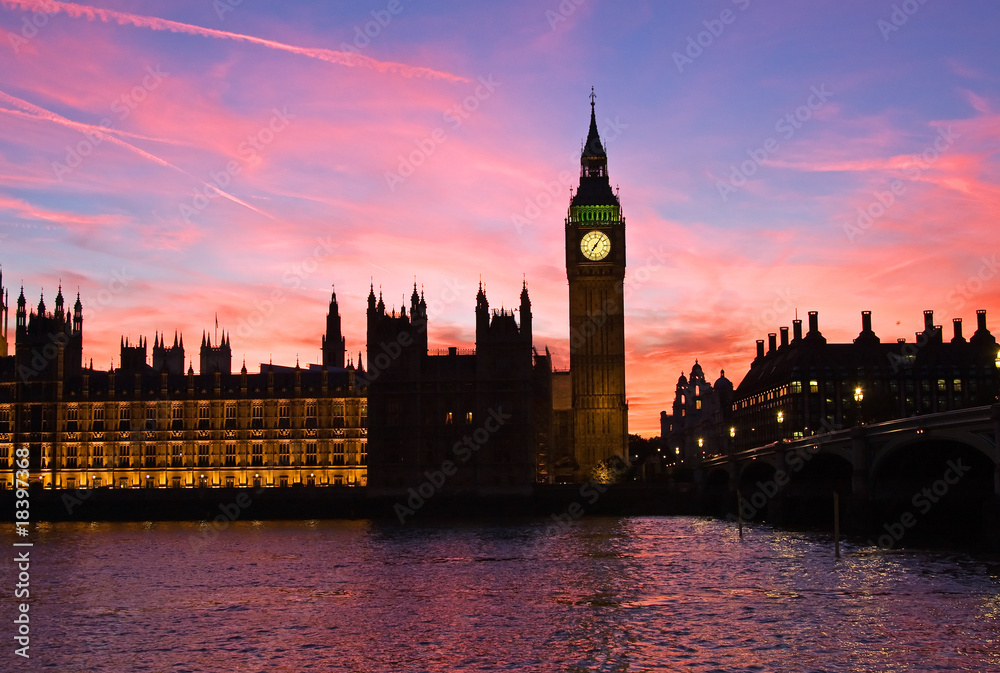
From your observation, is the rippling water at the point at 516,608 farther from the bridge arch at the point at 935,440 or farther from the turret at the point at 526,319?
the turret at the point at 526,319

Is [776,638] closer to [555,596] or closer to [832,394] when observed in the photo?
[555,596]

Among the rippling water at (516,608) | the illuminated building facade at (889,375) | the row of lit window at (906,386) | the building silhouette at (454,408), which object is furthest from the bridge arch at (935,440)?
the row of lit window at (906,386)

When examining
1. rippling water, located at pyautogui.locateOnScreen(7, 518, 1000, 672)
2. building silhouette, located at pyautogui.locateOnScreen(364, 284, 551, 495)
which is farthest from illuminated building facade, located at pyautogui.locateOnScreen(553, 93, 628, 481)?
rippling water, located at pyautogui.locateOnScreen(7, 518, 1000, 672)

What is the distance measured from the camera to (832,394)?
18138cm

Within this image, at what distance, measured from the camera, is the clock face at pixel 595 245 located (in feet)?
553

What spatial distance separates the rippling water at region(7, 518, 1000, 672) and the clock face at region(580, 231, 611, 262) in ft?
297

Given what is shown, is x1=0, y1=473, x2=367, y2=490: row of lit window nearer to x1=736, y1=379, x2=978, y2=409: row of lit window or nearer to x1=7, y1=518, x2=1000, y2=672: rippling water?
x1=736, y1=379, x2=978, y2=409: row of lit window

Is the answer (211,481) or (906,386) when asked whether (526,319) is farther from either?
(906,386)

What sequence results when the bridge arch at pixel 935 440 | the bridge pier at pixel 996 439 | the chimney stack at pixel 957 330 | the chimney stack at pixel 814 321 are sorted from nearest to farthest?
the bridge pier at pixel 996 439 < the bridge arch at pixel 935 440 < the chimney stack at pixel 957 330 < the chimney stack at pixel 814 321

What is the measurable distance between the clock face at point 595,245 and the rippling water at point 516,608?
90.7m

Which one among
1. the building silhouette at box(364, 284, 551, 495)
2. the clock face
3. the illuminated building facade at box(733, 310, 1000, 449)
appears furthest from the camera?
the illuminated building facade at box(733, 310, 1000, 449)

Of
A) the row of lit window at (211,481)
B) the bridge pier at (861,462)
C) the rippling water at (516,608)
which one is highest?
the bridge pier at (861,462)

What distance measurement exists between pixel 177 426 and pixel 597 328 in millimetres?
59810

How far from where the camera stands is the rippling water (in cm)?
3778
